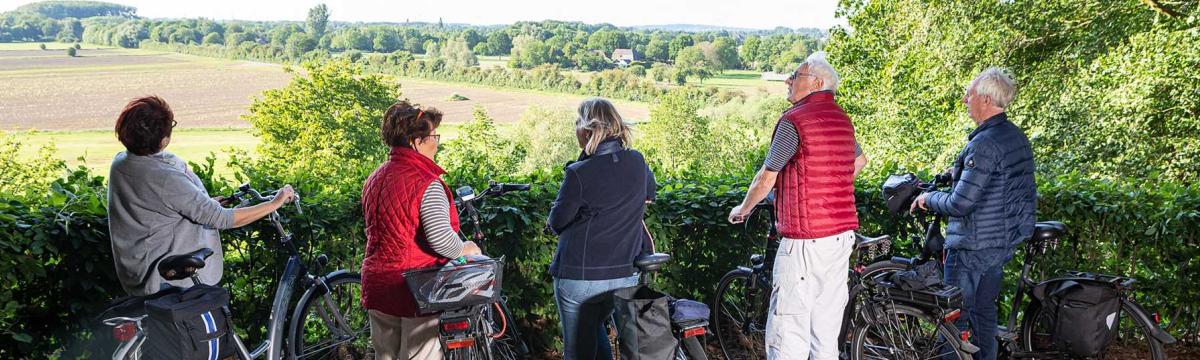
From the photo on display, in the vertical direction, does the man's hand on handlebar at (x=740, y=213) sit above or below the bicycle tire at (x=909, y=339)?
above

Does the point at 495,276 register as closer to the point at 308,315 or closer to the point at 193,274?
the point at 193,274

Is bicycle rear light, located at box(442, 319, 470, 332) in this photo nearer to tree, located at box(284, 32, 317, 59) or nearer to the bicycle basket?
the bicycle basket

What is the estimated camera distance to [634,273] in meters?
3.50

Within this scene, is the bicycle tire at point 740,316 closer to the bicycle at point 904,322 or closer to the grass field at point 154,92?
the bicycle at point 904,322

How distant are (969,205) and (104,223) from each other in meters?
3.71

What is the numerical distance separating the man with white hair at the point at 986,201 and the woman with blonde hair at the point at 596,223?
58.9 inches

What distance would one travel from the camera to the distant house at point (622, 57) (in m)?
98.0

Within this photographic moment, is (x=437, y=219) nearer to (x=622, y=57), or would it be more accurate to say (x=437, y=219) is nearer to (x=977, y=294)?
(x=977, y=294)

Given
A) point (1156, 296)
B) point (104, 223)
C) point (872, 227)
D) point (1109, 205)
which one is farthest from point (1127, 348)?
point (104, 223)

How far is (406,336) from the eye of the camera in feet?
10.9

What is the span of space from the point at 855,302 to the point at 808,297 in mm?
637

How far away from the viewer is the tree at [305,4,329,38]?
112062 mm

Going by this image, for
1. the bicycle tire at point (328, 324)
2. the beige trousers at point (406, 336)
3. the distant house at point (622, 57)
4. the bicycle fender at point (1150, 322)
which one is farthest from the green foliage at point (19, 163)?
the distant house at point (622, 57)

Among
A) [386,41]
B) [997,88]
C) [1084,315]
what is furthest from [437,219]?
[386,41]
